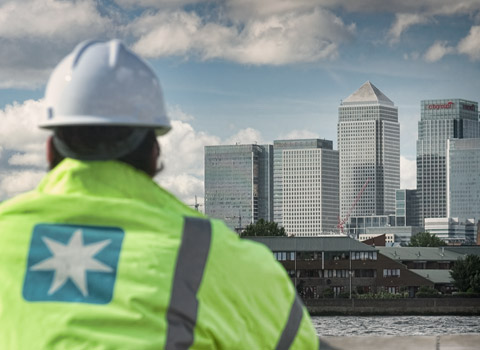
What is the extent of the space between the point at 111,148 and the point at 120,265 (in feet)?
0.74

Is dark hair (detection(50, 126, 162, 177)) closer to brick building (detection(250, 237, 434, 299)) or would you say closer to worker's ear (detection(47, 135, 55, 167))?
worker's ear (detection(47, 135, 55, 167))

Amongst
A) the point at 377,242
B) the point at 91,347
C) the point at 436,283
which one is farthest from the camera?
the point at 377,242

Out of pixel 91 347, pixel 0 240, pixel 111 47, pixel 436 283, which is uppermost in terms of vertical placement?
pixel 111 47

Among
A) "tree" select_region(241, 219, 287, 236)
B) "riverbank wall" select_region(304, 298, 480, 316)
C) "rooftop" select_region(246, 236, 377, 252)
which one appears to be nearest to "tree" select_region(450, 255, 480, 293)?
Answer: "riverbank wall" select_region(304, 298, 480, 316)

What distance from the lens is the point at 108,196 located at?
168 cm

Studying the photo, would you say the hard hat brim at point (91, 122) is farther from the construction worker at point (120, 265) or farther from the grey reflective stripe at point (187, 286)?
the grey reflective stripe at point (187, 286)

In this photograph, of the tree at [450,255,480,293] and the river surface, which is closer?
the river surface

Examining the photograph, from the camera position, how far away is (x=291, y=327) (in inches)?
65.7

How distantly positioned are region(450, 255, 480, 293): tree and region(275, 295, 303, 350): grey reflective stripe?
83904 mm

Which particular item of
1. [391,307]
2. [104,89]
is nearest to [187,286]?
[104,89]

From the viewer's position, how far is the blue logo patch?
1.61 metres

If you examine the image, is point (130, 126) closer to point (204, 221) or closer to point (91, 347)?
point (204, 221)

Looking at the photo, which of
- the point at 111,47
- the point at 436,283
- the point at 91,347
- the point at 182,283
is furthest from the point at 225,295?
the point at 436,283

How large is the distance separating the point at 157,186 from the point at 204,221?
4.8 inches
